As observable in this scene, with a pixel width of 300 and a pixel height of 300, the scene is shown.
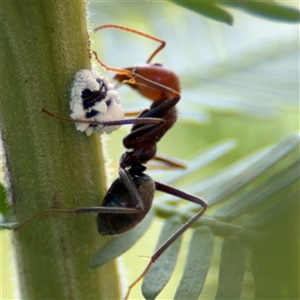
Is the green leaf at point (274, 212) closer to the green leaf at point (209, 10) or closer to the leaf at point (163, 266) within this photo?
the leaf at point (163, 266)

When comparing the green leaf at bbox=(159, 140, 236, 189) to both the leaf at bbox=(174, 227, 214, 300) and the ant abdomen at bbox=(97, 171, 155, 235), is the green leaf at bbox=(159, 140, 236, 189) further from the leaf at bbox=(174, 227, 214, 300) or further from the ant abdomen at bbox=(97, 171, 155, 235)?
the leaf at bbox=(174, 227, 214, 300)

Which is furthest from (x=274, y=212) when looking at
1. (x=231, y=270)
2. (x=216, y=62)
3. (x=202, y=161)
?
(x=216, y=62)

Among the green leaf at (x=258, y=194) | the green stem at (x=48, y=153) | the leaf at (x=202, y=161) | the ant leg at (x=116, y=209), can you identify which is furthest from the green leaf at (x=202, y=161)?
the green stem at (x=48, y=153)

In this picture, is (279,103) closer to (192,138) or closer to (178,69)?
(178,69)

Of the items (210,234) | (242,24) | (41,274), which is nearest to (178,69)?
(242,24)

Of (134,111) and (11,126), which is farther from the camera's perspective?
(134,111)
